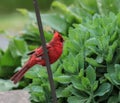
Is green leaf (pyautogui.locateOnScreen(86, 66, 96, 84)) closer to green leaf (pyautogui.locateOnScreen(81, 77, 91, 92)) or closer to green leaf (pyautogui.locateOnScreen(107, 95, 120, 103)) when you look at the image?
green leaf (pyautogui.locateOnScreen(81, 77, 91, 92))

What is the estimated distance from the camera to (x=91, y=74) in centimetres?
378

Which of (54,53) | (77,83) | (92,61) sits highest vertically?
(54,53)

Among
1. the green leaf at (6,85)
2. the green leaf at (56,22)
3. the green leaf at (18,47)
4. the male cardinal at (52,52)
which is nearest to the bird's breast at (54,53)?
the male cardinal at (52,52)

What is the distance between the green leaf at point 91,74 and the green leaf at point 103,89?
7 cm

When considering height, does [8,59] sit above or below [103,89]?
below

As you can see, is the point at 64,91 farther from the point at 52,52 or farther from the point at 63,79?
the point at 52,52

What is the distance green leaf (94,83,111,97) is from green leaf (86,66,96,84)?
7 centimetres

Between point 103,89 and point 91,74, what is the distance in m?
0.13

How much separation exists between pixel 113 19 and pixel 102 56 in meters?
0.35

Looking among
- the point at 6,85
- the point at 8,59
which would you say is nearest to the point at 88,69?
the point at 6,85

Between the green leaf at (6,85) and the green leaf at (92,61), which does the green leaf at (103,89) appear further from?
the green leaf at (6,85)

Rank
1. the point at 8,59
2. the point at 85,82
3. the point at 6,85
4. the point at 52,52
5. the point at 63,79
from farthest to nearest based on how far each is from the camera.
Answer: the point at 8,59 < the point at 6,85 < the point at 63,79 < the point at 85,82 < the point at 52,52

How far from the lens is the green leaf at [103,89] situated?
3.78 meters

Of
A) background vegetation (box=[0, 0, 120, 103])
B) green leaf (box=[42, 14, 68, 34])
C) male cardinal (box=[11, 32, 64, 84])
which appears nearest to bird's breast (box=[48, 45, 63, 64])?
male cardinal (box=[11, 32, 64, 84])
